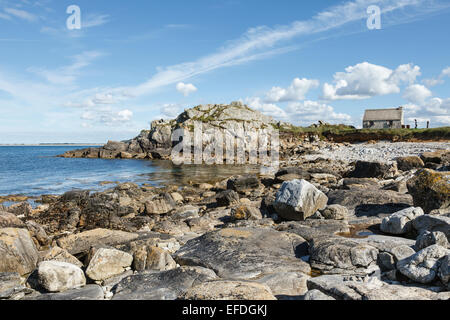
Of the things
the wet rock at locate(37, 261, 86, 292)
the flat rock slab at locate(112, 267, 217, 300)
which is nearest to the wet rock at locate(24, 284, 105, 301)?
the wet rock at locate(37, 261, 86, 292)

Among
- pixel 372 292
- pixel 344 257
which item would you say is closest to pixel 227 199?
pixel 344 257

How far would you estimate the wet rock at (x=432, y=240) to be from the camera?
7.27 meters

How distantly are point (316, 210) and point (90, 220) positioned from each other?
1155 centimetres

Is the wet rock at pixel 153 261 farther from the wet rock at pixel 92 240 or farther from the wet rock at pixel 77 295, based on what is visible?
the wet rock at pixel 92 240

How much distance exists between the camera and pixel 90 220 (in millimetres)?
16922

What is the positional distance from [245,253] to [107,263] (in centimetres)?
353

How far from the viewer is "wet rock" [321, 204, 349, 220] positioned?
480 inches

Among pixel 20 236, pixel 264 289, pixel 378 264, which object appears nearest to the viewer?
pixel 264 289

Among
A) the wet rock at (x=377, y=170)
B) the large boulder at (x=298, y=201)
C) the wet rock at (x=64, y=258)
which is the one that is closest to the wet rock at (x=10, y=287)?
the wet rock at (x=64, y=258)

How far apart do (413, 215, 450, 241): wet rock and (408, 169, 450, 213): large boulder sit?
2448 mm

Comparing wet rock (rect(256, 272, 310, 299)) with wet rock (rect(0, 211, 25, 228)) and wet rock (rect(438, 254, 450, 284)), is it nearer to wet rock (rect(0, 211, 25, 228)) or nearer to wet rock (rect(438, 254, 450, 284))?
wet rock (rect(438, 254, 450, 284))

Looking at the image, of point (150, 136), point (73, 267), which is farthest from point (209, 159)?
point (73, 267)
